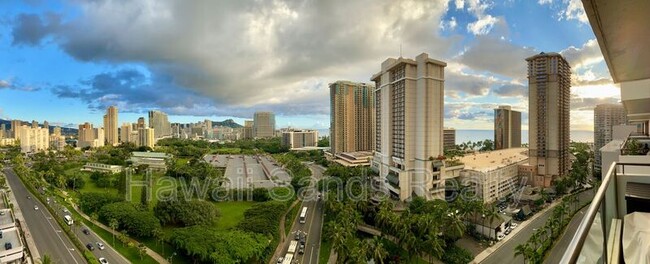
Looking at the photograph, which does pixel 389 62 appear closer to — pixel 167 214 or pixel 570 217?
pixel 570 217

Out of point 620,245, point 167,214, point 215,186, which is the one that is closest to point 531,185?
point 215,186

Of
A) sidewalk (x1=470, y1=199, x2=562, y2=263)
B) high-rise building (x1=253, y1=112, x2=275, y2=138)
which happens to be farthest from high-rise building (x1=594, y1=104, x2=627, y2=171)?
high-rise building (x1=253, y1=112, x2=275, y2=138)

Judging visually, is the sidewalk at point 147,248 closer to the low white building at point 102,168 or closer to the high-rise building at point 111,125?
the low white building at point 102,168

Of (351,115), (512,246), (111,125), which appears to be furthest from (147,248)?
(111,125)

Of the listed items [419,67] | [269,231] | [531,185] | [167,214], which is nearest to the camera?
[269,231]

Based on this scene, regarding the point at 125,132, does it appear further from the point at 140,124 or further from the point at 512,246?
the point at 512,246
